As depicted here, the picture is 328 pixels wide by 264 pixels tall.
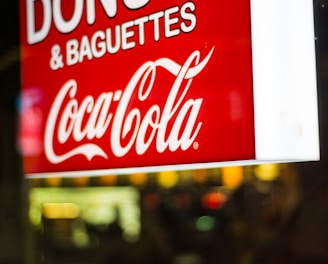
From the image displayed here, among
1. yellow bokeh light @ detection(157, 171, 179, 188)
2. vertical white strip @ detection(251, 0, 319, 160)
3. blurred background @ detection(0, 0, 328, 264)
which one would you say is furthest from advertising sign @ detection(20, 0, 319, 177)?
yellow bokeh light @ detection(157, 171, 179, 188)

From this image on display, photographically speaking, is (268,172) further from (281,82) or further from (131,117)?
(281,82)

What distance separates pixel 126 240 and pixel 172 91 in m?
1.82

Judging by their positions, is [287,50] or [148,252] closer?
[287,50]

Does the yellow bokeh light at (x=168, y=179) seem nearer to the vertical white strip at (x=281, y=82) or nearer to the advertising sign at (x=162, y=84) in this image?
the advertising sign at (x=162, y=84)

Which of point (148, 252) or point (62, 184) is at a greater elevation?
point (62, 184)

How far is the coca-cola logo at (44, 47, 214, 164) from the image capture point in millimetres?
1567

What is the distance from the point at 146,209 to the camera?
10.5ft

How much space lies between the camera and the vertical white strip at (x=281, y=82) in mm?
1403

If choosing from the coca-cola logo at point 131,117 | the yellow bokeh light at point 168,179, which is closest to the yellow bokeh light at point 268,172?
the yellow bokeh light at point 168,179

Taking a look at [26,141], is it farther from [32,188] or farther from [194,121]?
[32,188]

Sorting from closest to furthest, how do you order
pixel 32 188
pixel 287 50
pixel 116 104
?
pixel 287 50
pixel 116 104
pixel 32 188

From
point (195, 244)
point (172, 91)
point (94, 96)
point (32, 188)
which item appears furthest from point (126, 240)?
point (172, 91)

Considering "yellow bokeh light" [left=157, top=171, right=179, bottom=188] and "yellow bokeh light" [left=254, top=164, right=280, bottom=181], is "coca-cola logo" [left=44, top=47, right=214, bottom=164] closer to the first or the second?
"yellow bokeh light" [left=254, top=164, right=280, bottom=181]

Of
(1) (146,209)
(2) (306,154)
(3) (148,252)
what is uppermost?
(2) (306,154)
